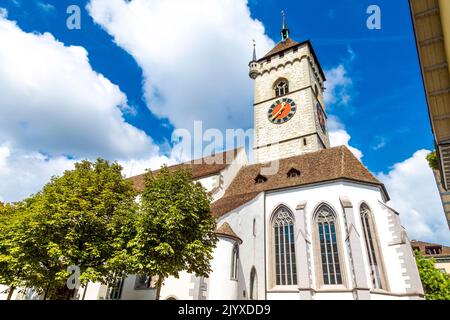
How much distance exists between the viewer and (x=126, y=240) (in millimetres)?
13820

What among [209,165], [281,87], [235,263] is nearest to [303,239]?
[235,263]

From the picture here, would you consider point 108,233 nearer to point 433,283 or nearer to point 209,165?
point 209,165

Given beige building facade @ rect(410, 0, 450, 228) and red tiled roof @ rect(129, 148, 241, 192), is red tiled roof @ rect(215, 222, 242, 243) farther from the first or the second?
beige building facade @ rect(410, 0, 450, 228)

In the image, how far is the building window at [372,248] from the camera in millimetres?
17141

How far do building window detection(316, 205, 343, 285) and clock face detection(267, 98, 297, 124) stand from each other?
15419 mm

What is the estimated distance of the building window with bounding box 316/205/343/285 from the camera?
1758 cm

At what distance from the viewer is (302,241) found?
18688 mm

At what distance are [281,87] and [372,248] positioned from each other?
23.8m

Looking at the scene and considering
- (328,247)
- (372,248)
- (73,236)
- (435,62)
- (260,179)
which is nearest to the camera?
(435,62)

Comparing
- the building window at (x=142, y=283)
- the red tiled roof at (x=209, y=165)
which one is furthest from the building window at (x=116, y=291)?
the red tiled roof at (x=209, y=165)

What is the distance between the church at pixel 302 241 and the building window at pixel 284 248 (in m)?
0.06

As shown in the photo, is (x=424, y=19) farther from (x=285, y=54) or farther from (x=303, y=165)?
(x=285, y=54)

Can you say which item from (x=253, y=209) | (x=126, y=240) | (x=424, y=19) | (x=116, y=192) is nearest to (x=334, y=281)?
(x=253, y=209)

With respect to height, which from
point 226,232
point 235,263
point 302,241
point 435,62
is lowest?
point 235,263
